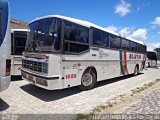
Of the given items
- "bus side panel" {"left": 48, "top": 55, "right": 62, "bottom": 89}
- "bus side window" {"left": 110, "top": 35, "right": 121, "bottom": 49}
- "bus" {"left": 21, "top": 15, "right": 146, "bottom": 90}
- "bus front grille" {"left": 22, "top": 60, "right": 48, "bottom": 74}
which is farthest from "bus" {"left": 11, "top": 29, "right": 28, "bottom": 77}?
"bus side window" {"left": 110, "top": 35, "right": 121, "bottom": 49}

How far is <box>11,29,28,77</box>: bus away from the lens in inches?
355

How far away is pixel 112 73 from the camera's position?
9.82 metres

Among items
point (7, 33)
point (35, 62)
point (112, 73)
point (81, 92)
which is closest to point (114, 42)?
point (112, 73)

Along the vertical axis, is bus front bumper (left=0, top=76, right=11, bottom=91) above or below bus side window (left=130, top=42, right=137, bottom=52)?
below

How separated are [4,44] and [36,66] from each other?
184 cm

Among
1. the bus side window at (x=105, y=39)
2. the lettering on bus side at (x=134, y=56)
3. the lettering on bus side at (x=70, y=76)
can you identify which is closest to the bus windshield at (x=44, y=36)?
the lettering on bus side at (x=70, y=76)

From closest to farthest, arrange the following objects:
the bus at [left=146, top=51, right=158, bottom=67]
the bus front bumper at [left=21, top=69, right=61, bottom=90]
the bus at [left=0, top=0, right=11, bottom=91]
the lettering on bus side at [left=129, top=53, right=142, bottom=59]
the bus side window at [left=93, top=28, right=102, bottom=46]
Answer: the bus at [left=0, top=0, right=11, bottom=91] < the bus front bumper at [left=21, top=69, right=61, bottom=90] < the bus side window at [left=93, top=28, right=102, bottom=46] < the lettering on bus side at [left=129, top=53, right=142, bottom=59] < the bus at [left=146, top=51, right=158, bottom=67]

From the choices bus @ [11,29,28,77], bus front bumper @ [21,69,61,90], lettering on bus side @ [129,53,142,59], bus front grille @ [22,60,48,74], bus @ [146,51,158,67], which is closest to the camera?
bus front bumper @ [21,69,61,90]

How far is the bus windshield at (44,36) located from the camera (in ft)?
20.1

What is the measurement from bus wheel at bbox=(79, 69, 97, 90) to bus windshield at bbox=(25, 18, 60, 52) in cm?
217

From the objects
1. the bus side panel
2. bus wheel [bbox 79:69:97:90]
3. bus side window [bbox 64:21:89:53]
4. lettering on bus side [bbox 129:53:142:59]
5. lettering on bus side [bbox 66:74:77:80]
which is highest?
bus side window [bbox 64:21:89:53]

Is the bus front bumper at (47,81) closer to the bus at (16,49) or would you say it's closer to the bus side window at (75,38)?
the bus side window at (75,38)

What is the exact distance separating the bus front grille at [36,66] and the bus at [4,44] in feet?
4.36

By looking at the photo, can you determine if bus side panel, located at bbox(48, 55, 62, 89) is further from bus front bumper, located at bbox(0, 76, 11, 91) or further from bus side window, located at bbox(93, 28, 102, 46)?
bus side window, located at bbox(93, 28, 102, 46)
